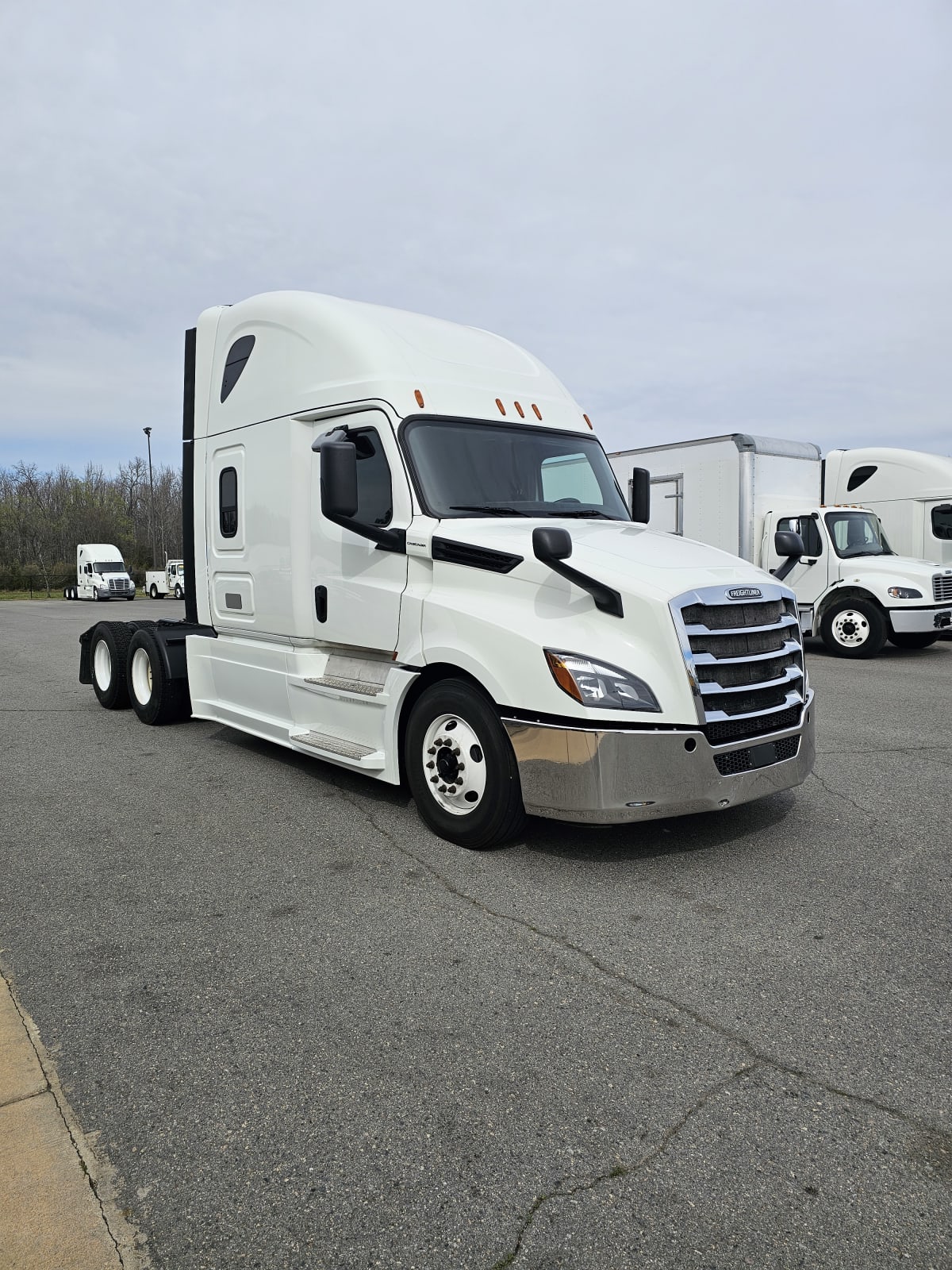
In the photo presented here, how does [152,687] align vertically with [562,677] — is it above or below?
below

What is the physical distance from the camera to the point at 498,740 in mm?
4785

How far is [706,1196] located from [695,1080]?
1.69 ft

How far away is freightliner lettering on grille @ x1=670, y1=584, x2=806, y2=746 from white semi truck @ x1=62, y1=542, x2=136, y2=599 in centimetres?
4618

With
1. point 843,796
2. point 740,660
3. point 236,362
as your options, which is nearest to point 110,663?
point 236,362

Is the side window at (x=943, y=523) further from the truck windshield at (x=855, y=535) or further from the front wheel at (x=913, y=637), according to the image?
the front wheel at (x=913, y=637)

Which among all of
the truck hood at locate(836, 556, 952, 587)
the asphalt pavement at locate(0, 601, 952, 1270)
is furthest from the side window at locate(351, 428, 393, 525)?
the truck hood at locate(836, 556, 952, 587)

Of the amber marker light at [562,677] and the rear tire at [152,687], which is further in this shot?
the rear tire at [152,687]

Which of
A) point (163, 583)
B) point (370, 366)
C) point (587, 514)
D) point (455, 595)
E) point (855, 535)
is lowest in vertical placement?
point (163, 583)

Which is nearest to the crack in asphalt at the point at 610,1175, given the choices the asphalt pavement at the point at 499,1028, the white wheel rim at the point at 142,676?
the asphalt pavement at the point at 499,1028

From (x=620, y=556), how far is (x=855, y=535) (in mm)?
10972

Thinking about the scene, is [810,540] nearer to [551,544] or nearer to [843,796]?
[843,796]

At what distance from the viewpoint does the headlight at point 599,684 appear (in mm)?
4488

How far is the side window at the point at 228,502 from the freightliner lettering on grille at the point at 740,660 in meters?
3.95

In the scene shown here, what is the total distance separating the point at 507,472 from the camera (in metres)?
5.91
